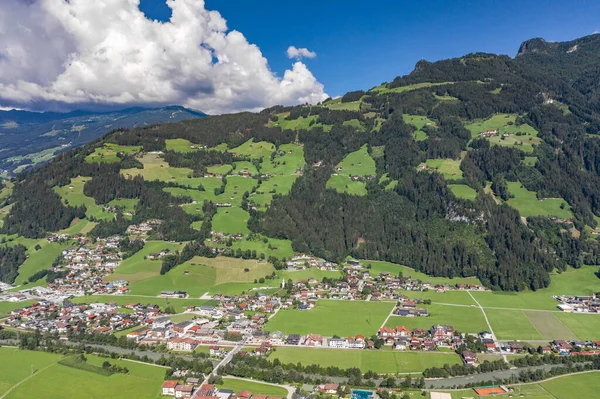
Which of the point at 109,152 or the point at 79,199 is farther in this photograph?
the point at 109,152

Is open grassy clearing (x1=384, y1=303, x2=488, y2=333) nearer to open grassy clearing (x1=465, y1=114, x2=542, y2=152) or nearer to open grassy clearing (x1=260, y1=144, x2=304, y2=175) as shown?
open grassy clearing (x1=260, y1=144, x2=304, y2=175)

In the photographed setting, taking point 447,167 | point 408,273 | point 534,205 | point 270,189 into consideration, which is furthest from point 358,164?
point 408,273

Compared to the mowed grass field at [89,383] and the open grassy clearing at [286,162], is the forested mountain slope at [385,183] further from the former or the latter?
the mowed grass field at [89,383]

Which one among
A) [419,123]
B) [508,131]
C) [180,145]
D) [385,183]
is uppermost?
[419,123]

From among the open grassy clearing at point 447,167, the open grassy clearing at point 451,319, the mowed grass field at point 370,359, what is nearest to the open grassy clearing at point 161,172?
the open grassy clearing at point 447,167

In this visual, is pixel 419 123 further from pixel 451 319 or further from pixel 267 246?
pixel 451 319

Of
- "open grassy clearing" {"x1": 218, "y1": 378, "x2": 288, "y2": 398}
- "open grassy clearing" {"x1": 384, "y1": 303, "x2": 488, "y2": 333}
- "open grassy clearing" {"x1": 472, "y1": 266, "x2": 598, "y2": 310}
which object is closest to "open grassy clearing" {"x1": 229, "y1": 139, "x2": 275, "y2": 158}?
"open grassy clearing" {"x1": 472, "y1": 266, "x2": 598, "y2": 310}
